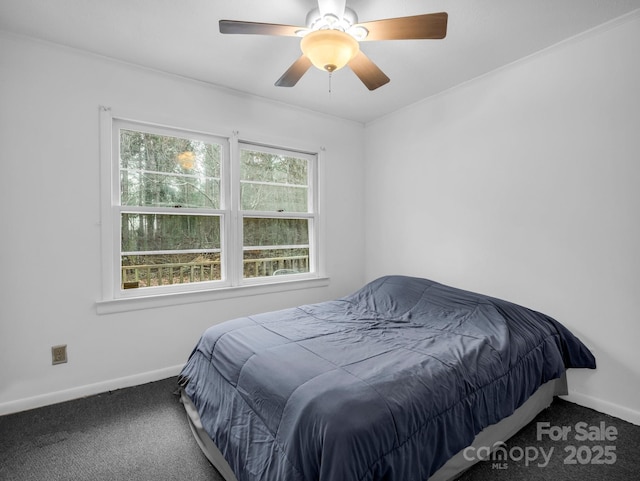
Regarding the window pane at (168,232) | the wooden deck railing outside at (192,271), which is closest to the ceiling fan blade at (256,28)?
the window pane at (168,232)

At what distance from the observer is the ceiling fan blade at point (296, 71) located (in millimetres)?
1947

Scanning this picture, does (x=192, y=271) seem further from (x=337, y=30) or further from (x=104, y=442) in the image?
(x=337, y=30)

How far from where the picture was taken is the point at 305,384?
143 cm

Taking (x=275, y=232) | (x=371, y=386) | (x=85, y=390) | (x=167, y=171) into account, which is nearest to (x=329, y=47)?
(x=371, y=386)

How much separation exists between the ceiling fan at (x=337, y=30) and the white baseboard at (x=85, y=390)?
2494mm

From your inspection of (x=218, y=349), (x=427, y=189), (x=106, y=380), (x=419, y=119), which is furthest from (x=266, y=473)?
(x=419, y=119)

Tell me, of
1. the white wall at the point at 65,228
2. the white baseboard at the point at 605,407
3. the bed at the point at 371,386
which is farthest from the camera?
the white wall at the point at 65,228

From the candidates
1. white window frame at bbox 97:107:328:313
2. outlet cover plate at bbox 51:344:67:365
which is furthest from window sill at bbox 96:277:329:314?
outlet cover plate at bbox 51:344:67:365

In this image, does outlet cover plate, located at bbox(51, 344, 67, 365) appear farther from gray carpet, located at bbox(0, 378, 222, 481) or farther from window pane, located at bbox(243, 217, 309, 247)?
window pane, located at bbox(243, 217, 309, 247)

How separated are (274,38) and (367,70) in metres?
0.72

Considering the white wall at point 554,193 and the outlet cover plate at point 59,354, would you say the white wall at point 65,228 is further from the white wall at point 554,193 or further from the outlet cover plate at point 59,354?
the white wall at point 554,193

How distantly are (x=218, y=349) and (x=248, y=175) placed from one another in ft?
5.89

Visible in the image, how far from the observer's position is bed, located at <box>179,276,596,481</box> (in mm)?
1243

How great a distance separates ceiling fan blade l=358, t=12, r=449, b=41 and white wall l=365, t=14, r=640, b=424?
51.4 inches
